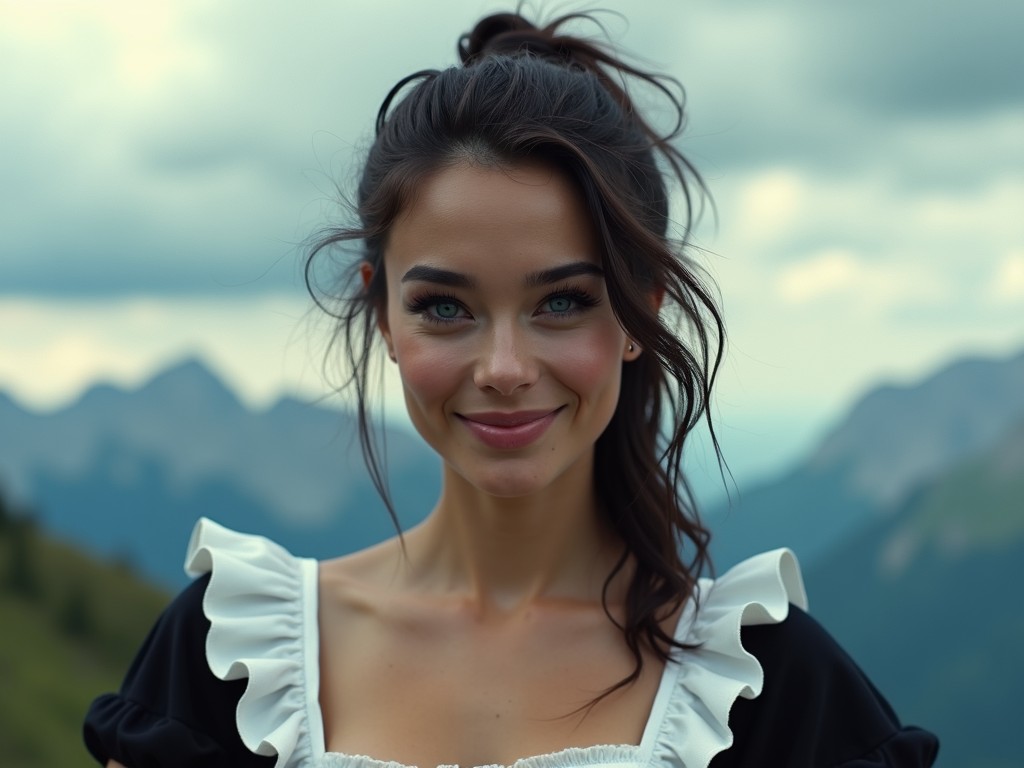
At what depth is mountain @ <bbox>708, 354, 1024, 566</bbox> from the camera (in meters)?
21.9

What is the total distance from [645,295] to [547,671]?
0.82 meters

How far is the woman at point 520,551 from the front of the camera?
235 cm

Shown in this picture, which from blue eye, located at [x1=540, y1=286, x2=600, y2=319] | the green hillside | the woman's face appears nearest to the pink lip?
the woman's face

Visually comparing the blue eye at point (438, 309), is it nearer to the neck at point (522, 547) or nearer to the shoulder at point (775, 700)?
the neck at point (522, 547)

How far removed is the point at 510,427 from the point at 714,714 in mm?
706

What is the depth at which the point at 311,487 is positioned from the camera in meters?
23.2

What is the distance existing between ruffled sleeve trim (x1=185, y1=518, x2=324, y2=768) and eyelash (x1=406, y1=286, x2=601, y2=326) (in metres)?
0.78

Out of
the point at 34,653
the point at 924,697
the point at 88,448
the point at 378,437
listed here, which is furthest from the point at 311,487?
the point at 378,437

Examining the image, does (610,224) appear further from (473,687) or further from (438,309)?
A: (473,687)

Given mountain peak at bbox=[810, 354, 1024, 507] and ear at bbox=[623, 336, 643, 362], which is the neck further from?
mountain peak at bbox=[810, 354, 1024, 507]

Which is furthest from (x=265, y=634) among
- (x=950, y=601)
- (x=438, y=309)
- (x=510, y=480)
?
(x=950, y=601)

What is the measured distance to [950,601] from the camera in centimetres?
1877

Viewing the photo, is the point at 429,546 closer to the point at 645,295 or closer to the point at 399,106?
the point at 645,295

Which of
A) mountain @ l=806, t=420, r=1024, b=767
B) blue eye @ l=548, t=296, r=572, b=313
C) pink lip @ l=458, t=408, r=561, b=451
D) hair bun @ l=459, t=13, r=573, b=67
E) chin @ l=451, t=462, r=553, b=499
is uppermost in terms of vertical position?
hair bun @ l=459, t=13, r=573, b=67
